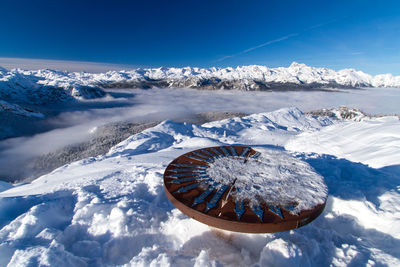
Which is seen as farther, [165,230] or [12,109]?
[12,109]

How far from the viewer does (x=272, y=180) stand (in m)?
3.32

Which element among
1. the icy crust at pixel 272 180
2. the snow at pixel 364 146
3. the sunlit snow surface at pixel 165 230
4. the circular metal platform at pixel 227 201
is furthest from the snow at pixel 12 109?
the snow at pixel 364 146

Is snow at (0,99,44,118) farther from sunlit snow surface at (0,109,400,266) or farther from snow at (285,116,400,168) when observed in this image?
snow at (285,116,400,168)

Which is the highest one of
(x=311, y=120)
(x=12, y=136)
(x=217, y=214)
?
(x=217, y=214)

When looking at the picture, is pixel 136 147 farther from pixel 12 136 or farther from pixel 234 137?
pixel 12 136

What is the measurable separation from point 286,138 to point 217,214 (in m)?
9.52

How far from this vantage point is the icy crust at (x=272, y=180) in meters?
2.78

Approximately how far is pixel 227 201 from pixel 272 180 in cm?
107

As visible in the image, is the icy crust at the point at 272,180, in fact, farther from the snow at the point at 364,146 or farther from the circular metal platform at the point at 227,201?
the snow at the point at 364,146

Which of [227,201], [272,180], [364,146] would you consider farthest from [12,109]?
[364,146]

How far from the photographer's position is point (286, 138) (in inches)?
421

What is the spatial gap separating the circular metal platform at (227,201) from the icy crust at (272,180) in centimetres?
1

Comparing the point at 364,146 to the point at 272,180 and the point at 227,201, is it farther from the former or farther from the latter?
the point at 227,201

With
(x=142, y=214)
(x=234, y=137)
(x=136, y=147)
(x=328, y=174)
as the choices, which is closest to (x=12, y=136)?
(x=136, y=147)
